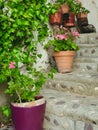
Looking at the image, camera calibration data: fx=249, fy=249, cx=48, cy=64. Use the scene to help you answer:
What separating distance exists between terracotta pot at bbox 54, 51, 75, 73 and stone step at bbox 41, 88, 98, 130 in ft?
1.60

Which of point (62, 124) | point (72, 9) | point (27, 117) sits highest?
point (72, 9)

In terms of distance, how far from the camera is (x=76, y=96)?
2.52m

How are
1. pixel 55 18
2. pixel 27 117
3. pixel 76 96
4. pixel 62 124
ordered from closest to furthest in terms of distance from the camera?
pixel 27 117
pixel 62 124
pixel 76 96
pixel 55 18

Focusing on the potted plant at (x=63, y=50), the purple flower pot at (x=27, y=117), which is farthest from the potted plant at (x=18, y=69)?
the potted plant at (x=63, y=50)

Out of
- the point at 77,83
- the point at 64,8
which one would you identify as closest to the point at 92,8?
the point at 64,8

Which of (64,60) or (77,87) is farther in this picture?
(64,60)

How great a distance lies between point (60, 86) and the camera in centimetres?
277

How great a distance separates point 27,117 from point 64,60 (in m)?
1.07

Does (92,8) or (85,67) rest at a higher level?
(92,8)

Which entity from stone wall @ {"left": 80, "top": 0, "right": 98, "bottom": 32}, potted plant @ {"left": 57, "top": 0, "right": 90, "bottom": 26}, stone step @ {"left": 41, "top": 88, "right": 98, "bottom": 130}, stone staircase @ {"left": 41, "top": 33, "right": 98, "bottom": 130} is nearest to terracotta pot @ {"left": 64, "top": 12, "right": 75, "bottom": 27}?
potted plant @ {"left": 57, "top": 0, "right": 90, "bottom": 26}

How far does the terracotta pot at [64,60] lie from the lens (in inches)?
115

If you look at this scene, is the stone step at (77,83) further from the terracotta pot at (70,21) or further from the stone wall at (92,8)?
the stone wall at (92,8)

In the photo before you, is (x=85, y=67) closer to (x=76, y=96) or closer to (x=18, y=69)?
(x=76, y=96)

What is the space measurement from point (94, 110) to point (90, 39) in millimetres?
1611
